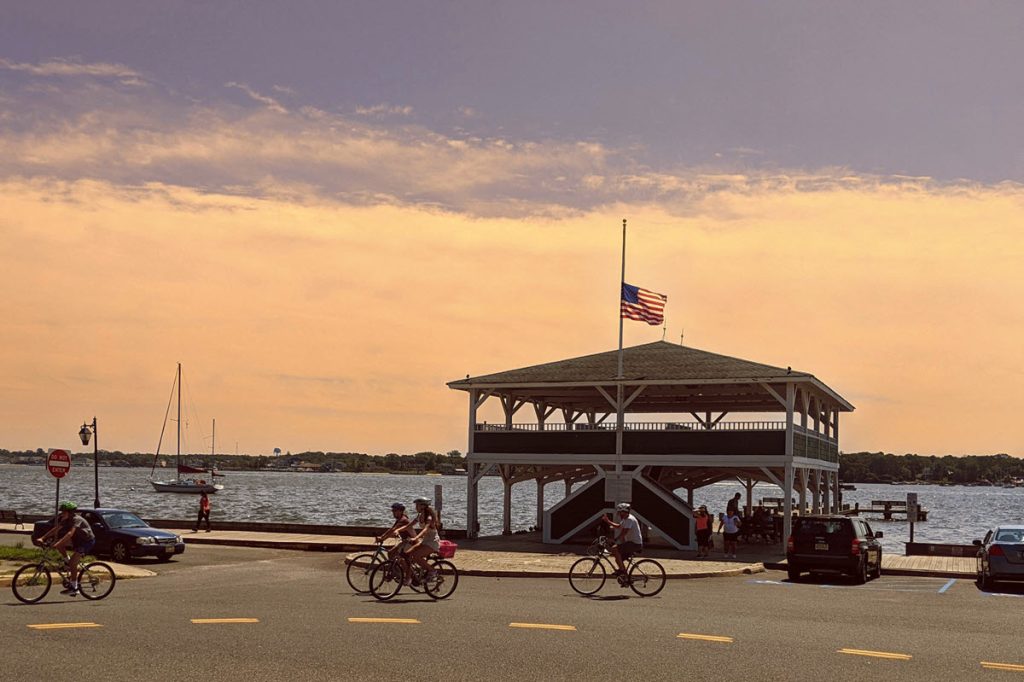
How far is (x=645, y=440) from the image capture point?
3809 cm

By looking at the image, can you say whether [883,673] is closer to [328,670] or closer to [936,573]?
[328,670]

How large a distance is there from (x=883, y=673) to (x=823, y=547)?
1425cm

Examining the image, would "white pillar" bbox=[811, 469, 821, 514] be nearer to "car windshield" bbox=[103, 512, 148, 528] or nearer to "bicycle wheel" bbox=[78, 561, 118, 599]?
"car windshield" bbox=[103, 512, 148, 528]

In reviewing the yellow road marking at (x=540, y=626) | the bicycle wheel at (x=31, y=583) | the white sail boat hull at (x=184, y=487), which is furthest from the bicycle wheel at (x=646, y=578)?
the white sail boat hull at (x=184, y=487)

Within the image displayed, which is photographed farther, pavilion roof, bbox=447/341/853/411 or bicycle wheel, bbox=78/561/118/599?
pavilion roof, bbox=447/341/853/411

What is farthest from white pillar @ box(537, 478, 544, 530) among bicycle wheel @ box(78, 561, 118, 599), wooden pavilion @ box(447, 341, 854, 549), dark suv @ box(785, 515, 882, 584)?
bicycle wheel @ box(78, 561, 118, 599)

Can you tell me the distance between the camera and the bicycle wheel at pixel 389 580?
20.5 m

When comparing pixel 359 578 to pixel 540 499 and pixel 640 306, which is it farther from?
pixel 540 499

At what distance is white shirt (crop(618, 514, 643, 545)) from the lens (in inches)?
863

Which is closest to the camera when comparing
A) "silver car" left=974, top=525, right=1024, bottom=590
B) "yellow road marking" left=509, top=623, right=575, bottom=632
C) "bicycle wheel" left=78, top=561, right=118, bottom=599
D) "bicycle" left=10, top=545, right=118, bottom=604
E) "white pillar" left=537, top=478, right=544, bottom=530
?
"yellow road marking" left=509, top=623, right=575, bottom=632

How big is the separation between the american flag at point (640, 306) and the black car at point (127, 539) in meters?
16.4

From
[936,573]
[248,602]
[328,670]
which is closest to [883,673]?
[328,670]

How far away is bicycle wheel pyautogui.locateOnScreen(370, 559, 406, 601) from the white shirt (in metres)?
4.29

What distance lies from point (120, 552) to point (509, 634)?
17558mm
